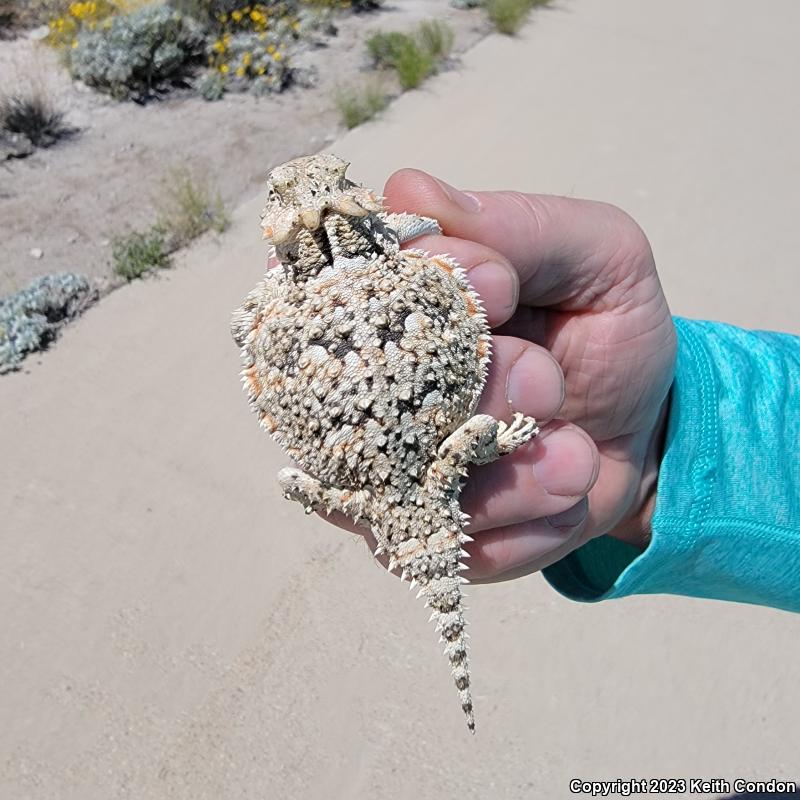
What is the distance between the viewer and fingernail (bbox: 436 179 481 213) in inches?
92.9

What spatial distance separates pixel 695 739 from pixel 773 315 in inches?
139

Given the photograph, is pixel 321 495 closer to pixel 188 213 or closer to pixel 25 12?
pixel 188 213

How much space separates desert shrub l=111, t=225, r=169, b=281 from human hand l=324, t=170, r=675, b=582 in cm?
387

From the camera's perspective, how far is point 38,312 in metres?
5.35

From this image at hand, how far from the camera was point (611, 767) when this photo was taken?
12.0ft

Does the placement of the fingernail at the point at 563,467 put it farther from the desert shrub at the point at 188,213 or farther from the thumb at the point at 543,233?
the desert shrub at the point at 188,213

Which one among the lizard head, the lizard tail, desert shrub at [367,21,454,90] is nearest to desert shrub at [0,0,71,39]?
desert shrub at [367,21,454,90]

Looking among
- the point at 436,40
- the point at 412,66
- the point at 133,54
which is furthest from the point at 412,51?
the point at 133,54

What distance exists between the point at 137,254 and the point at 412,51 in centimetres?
395

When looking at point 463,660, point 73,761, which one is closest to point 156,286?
point 73,761

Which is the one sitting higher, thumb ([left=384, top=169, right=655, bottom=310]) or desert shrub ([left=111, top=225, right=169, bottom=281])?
thumb ([left=384, top=169, right=655, bottom=310])

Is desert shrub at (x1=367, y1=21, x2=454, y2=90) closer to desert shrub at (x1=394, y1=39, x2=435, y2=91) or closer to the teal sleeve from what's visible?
desert shrub at (x1=394, y1=39, x2=435, y2=91)

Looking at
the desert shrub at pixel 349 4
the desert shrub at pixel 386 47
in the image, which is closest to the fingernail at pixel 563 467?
the desert shrub at pixel 386 47

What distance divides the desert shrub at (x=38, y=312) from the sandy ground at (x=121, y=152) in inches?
12.0
